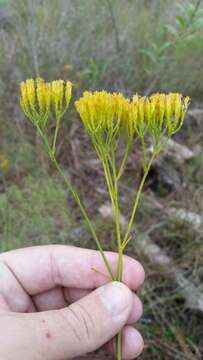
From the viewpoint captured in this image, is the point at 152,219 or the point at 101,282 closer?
the point at 101,282

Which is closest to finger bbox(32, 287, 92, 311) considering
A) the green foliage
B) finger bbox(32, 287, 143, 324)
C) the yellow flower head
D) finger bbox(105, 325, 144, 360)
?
finger bbox(32, 287, 143, 324)

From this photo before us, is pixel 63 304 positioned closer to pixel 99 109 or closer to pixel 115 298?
pixel 115 298

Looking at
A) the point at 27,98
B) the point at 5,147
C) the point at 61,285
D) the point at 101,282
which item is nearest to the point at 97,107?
the point at 27,98

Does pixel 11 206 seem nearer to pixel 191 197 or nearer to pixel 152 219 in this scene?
pixel 152 219

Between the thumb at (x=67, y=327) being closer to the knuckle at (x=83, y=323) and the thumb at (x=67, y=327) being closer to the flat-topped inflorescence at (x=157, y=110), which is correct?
the knuckle at (x=83, y=323)

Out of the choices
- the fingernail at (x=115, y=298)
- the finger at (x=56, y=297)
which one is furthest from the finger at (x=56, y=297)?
the fingernail at (x=115, y=298)

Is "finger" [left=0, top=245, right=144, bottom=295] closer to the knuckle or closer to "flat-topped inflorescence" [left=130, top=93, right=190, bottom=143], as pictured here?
the knuckle
